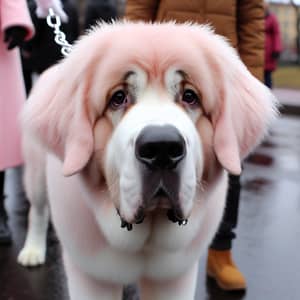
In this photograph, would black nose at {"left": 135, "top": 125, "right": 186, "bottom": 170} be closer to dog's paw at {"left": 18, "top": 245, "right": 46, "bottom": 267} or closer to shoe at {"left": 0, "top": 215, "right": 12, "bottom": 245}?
dog's paw at {"left": 18, "top": 245, "right": 46, "bottom": 267}

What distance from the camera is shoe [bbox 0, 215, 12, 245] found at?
4277mm

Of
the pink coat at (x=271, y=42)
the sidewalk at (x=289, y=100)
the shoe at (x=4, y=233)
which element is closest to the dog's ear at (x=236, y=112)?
the shoe at (x=4, y=233)

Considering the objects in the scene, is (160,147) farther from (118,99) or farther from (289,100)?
(289,100)

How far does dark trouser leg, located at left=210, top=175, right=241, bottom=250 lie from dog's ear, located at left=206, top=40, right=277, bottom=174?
1.40 metres

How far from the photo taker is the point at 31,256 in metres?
3.98

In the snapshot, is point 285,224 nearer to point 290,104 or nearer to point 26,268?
point 26,268

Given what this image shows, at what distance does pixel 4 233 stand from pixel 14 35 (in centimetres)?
140

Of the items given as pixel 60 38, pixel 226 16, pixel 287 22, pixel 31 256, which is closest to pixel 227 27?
pixel 226 16

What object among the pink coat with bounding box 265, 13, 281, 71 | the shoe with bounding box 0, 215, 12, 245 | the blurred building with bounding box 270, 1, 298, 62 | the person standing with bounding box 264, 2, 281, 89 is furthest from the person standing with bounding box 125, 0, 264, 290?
the blurred building with bounding box 270, 1, 298, 62

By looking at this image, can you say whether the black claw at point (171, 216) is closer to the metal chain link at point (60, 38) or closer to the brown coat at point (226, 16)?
the metal chain link at point (60, 38)

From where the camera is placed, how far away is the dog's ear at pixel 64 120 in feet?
6.91

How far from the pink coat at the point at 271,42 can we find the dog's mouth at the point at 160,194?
30.7 ft

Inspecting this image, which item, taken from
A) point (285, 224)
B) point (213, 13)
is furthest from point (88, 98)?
point (285, 224)

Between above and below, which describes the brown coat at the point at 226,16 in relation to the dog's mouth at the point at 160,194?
above
